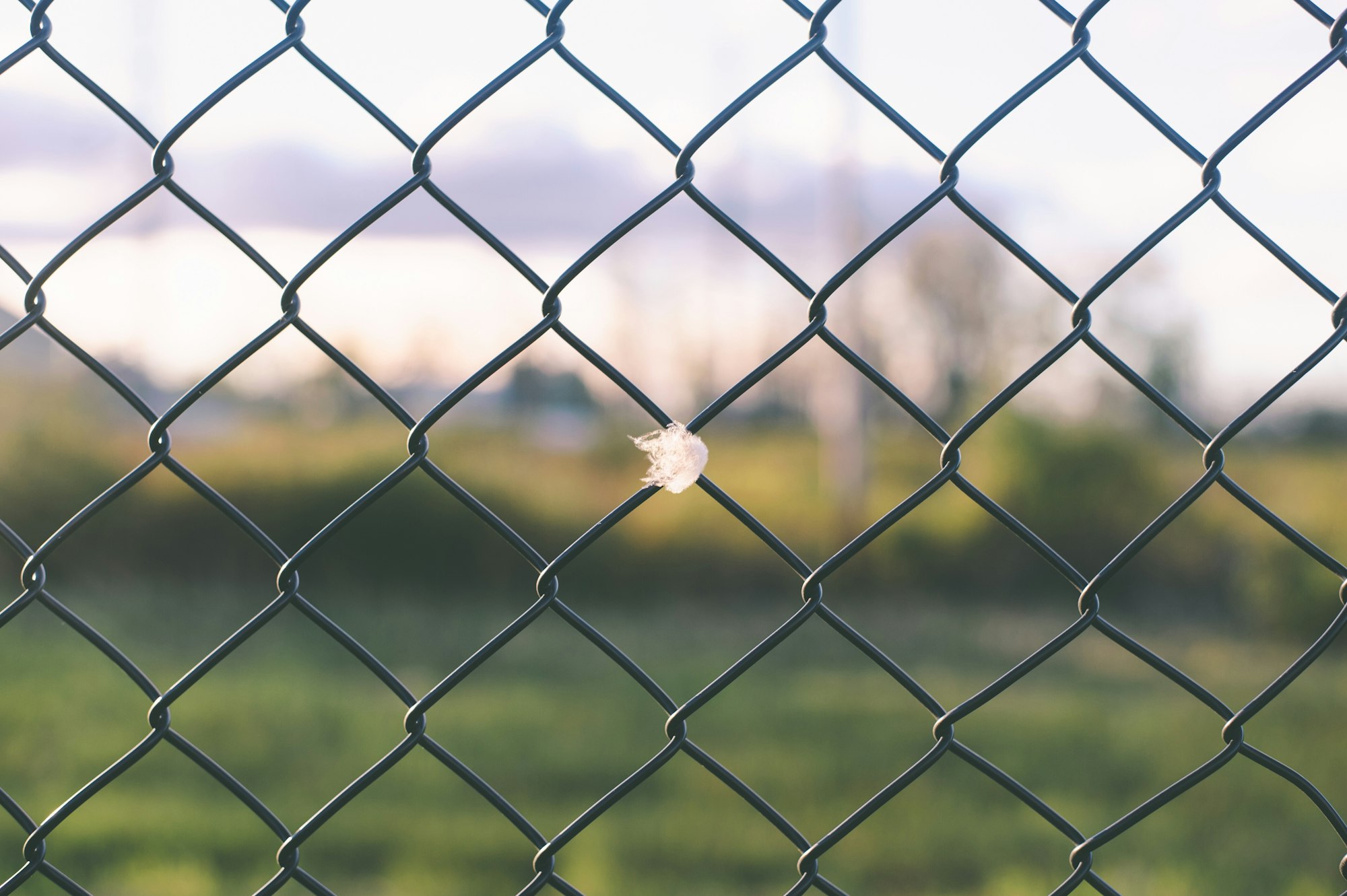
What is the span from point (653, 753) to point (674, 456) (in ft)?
11.9

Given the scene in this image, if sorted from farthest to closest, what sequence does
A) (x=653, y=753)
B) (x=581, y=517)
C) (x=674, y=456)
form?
(x=581, y=517) < (x=653, y=753) < (x=674, y=456)

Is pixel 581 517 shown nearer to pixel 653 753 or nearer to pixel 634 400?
pixel 653 753

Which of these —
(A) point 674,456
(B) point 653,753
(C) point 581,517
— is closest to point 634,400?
(A) point 674,456

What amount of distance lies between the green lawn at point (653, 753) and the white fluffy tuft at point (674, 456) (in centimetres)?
255

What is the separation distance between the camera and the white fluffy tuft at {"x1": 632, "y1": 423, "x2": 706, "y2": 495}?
0.83 metres

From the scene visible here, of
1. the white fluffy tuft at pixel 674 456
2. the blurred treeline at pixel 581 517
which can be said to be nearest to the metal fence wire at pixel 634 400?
the white fluffy tuft at pixel 674 456

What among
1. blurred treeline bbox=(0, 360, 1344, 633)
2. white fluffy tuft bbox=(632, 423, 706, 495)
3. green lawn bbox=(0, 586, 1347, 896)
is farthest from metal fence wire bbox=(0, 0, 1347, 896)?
blurred treeline bbox=(0, 360, 1344, 633)

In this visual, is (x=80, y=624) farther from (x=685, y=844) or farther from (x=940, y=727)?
(x=685, y=844)

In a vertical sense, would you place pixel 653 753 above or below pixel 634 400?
above

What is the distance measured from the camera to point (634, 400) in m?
0.84

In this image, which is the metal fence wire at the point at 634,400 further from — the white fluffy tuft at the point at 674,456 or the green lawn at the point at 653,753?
the green lawn at the point at 653,753

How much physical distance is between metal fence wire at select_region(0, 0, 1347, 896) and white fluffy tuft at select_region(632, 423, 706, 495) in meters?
0.01

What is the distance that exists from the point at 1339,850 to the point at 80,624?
13.0 ft

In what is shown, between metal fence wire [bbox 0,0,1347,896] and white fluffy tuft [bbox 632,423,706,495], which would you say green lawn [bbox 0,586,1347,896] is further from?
white fluffy tuft [bbox 632,423,706,495]
